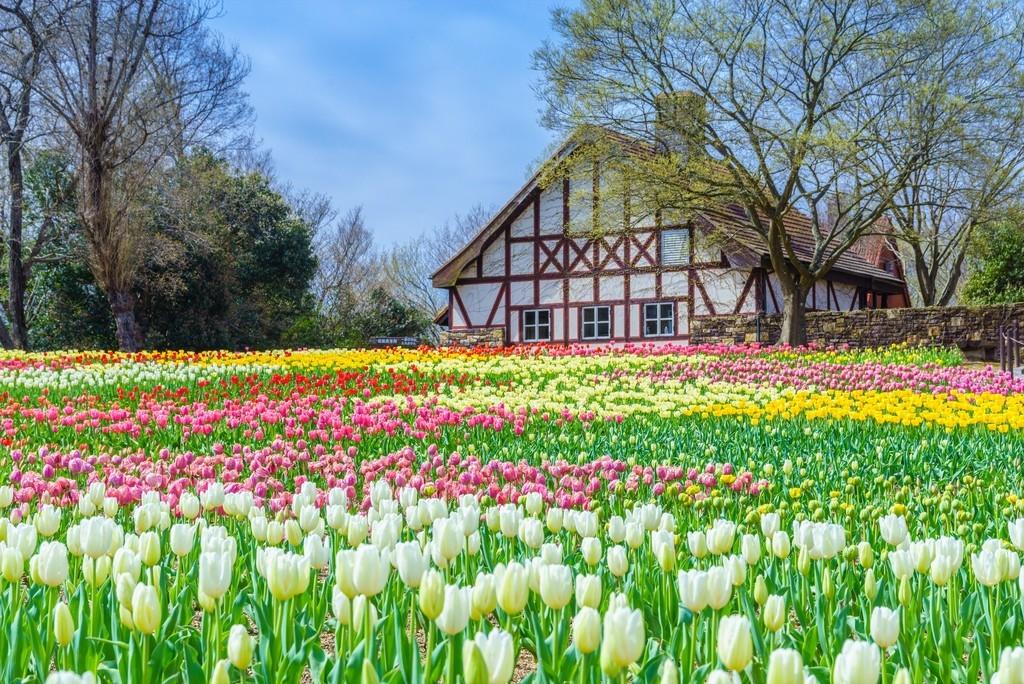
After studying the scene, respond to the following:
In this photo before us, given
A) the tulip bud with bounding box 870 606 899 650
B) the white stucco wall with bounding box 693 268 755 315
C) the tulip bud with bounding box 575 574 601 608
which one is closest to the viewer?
the tulip bud with bounding box 870 606 899 650

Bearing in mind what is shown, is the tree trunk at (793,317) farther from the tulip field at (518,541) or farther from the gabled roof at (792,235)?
the tulip field at (518,541)

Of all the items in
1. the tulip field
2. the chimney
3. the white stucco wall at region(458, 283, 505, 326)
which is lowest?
the tulip field

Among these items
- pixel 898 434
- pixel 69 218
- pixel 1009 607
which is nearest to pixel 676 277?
pixel 69 218

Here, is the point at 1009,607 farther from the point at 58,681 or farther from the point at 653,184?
the point at 653,184

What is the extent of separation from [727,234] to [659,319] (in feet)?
11.3

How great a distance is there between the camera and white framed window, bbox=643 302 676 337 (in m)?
27.4

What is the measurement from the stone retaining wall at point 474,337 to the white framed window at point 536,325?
2.47 ft

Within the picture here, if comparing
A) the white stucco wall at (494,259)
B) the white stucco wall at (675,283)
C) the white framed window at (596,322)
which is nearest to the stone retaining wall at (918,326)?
the white stucco wall at (675,283)

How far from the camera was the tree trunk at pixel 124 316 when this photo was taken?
2412 cm

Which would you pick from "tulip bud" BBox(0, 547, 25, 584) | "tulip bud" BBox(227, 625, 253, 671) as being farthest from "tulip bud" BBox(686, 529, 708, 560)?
"tulip bud" BBox(0, 547, 25, 584)

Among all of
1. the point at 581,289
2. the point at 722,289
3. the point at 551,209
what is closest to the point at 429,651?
the point at 722,289

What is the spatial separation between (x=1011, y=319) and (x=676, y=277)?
8.88m

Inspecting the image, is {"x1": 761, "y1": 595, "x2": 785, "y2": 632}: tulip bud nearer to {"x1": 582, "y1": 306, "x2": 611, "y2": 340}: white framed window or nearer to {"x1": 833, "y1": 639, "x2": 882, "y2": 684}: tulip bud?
{"x1": 833, "y1": 639, "x2": 882, "y2": 684}: tulip bud

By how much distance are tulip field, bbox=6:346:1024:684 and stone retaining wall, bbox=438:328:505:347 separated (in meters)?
18.3
